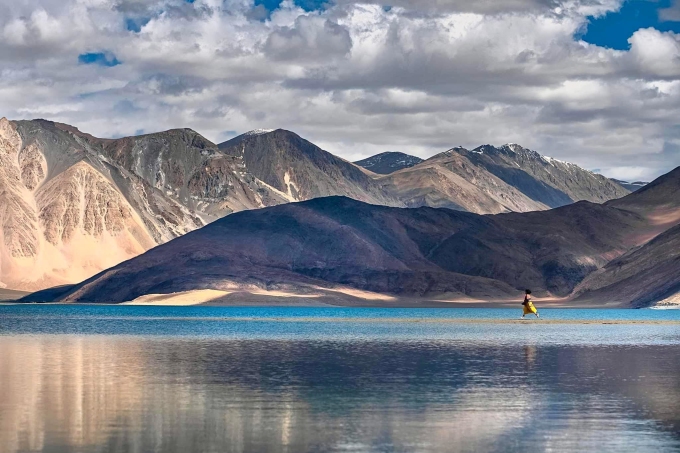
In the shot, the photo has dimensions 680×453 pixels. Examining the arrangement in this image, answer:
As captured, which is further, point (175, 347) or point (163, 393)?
point (175, 347)

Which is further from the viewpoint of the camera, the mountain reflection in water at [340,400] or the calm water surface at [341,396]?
the calm water surface at [341,396]

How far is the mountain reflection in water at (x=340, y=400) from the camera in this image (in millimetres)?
30834

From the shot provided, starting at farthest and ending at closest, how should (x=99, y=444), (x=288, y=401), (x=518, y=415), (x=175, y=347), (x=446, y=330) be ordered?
(x=446, y=330) → (x=175, y=347) → (x=288, y=401) → (x=518, y=415) → (x=99, y=444)

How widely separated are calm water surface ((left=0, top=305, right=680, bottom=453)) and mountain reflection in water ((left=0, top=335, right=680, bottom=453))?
0.07m

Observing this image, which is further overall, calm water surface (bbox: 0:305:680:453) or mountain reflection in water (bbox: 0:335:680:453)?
calm water surface (bbox: 0:305:680:453)

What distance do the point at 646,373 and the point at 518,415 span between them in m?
16.7

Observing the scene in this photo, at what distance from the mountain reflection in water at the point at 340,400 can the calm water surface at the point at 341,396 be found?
0.21ft

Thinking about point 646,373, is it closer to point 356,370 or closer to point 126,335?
point 356,370

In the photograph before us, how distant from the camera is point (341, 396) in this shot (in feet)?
136

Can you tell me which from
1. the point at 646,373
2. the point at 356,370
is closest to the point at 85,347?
the point at 356,370

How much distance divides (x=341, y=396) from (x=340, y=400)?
4.21 feet

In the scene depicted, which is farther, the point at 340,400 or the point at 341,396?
the point at 341,396

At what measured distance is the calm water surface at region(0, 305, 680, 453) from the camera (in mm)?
30938

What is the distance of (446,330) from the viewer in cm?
9706
